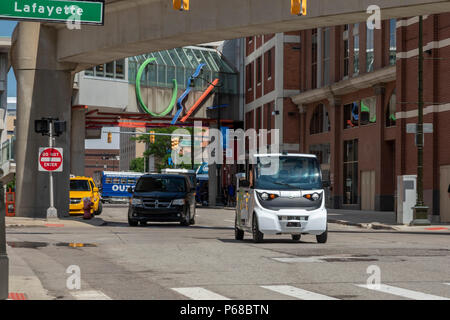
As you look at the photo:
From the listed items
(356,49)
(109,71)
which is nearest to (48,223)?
(109,71)

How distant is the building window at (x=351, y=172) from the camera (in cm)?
4984

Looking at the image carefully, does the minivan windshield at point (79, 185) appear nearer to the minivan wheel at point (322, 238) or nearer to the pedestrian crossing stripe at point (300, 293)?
the minivan wheel at point (322, 238)

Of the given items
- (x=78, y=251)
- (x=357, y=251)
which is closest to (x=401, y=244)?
(x=357, y=251)

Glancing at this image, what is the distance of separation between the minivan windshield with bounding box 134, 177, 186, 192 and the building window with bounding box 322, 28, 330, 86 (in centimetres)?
2741

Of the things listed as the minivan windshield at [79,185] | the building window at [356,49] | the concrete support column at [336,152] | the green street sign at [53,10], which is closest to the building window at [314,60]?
the concrete support column at [336,152]

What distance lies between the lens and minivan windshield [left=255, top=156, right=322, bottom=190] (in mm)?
19156

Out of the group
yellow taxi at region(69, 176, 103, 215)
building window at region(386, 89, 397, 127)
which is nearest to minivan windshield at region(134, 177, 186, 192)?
yellow taxi at region(69, 176, 103, 215)

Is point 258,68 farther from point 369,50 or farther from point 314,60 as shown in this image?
point 369,50

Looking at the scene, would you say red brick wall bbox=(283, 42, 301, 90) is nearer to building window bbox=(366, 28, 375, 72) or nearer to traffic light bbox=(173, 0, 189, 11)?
building window bbox=(366, 28, 375, 72)

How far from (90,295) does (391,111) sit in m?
37.2

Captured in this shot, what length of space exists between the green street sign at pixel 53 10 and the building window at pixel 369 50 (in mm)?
28089

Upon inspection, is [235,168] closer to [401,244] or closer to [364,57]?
[364,57]

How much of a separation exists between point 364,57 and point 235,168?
23.1 m

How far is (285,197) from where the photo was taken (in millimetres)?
18938
